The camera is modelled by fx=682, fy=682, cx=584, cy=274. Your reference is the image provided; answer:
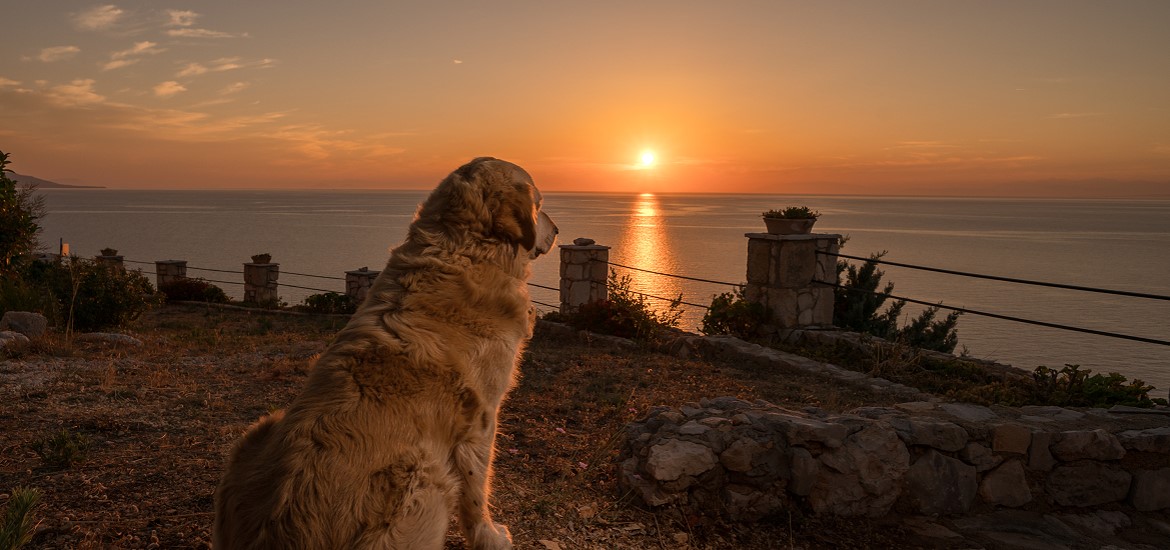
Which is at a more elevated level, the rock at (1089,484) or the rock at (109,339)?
the rock at (1089,484)

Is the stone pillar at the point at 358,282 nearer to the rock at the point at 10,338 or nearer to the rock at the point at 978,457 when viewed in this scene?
the rock at the point at 10,338

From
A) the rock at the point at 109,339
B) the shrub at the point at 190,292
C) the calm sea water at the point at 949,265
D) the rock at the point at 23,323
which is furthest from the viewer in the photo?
the calm sea water at the point at 949,265

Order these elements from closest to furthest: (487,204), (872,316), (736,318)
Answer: (487,204)
(736,318)
(872,316)

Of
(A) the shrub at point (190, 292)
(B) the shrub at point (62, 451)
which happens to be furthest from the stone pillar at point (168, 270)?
(B) the shrub at point (62, 451)

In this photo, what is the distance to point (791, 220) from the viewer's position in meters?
11.5

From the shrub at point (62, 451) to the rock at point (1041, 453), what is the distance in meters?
6.71

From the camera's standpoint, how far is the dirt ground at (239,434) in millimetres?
3932

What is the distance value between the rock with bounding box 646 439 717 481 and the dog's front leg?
1.76 metres

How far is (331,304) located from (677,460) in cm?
1504

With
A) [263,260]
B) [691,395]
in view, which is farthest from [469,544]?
[263,260]

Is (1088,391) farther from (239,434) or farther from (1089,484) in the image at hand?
(239,434)

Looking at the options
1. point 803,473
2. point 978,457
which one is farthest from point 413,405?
point 978,457

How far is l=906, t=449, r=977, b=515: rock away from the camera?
5.00 m

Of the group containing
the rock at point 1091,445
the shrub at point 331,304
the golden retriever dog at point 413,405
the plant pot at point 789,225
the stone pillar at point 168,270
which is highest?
the plant pot at point 789,225
